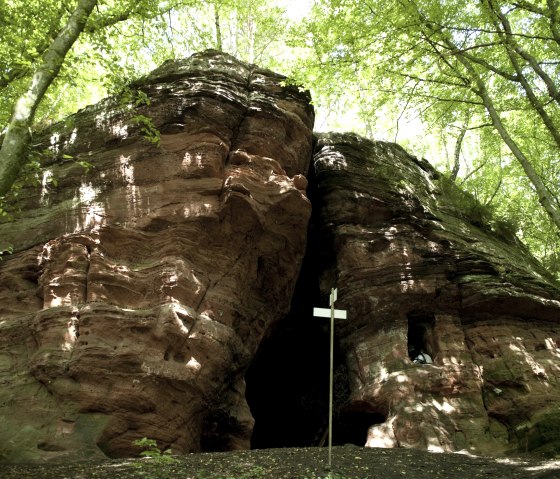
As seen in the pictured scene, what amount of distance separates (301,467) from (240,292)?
16.3 feet

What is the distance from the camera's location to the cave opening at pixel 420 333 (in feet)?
43.4

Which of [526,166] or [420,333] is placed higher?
[526,166]

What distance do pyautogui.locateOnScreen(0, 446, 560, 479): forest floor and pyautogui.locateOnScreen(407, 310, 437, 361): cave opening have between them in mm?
4571

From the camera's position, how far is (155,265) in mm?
10195

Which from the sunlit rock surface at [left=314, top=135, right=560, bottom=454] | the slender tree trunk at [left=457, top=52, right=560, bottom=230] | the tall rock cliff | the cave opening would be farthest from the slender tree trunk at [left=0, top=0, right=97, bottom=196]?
the cave opening

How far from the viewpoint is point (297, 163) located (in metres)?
13.8

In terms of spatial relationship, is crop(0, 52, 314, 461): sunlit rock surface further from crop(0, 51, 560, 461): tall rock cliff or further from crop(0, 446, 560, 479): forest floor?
crop(0, 446, 560, 479): forest floor

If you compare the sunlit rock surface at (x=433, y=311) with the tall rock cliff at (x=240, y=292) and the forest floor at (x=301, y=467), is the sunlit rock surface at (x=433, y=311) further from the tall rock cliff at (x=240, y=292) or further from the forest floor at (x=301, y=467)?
the forest floor at (x=301, y=467)

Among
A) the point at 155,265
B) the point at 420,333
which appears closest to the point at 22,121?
the point at 155,265

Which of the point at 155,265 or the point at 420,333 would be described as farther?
the point at 420,333

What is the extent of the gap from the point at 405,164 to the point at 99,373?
43.2 feet

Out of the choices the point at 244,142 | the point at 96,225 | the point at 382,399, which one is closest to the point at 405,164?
the point at 244,142

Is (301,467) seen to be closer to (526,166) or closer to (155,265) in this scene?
(155,265)

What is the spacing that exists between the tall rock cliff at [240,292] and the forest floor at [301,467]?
119cm
